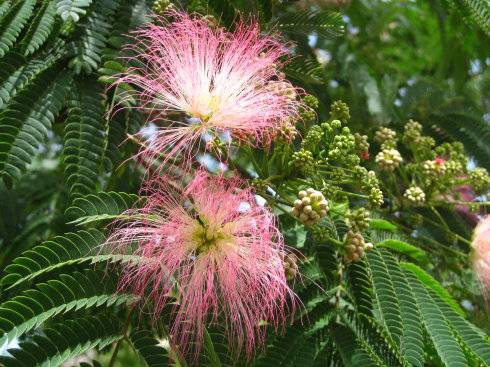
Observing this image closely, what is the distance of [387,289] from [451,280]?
1094 mm

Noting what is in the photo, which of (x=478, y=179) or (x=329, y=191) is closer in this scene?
(x=329, y=191)

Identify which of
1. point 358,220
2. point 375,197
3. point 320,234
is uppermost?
point 375,197

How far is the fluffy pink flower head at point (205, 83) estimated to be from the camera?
2416 millimetres

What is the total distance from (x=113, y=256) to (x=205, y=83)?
0.79m

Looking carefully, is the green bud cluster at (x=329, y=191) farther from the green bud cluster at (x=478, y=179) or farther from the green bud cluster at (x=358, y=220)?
the green bud cluster at (x=478, y=179)

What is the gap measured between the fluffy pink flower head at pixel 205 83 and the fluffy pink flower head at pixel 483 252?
1.24 m

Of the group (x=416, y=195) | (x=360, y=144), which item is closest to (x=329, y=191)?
(x=360, y=144)

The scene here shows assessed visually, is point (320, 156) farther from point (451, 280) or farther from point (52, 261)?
point (451, 280)

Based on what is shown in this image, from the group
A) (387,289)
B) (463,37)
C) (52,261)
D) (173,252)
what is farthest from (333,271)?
(463,37)

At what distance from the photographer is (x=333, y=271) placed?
7.89 ft

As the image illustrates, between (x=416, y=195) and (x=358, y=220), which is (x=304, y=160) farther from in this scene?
(x=416, y=195)

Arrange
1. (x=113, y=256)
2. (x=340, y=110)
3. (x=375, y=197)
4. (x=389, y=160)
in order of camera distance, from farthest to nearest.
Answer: (x=389, y=160)
(x=340, y=110)
(x=375, y=197)
(x=113, y=256)

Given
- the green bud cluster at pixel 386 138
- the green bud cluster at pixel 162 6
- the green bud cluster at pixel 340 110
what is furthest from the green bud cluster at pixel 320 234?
the green bud cluster at pixel 162 6

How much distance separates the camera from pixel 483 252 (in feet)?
10.1
